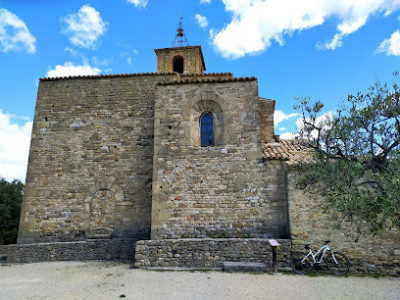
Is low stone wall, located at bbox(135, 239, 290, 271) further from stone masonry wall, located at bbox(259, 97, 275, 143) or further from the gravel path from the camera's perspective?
stone masonry wall, located at bbox(259, 97, 275, 143)

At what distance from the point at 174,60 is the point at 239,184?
9998 millimetres

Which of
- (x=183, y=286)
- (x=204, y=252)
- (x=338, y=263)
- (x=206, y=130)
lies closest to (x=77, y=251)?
(x=204, y=252)

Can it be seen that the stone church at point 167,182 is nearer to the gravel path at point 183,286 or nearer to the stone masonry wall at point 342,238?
the stone masonry wall at point 342,238

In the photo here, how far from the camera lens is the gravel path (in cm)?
630

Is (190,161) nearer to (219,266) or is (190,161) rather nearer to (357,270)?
(219,266)

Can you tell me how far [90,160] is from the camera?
38.6 feet

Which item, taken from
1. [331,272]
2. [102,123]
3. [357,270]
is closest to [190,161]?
[102,123]

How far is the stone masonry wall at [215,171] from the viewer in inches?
364

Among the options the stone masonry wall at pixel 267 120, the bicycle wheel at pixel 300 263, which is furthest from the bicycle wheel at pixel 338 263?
the stone masonry wall at pixel 267 120

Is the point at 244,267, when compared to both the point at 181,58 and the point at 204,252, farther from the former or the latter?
the point at 181,58

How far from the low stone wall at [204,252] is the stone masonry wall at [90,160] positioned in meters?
2.07

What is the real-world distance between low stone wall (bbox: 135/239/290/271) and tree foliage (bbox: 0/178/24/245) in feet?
46.5

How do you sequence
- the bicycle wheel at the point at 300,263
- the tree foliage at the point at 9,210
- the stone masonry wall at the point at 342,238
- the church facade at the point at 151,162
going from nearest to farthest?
the bicycle wheel at the point at 300,263, the stone masonry wall at the point at 342,238, the church facade at the point at 151,162, the tree foliage at the point at 9,210

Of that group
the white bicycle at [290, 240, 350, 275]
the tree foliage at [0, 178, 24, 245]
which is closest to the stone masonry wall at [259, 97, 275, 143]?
the white bicycle at [290, 240, 350, 275]
